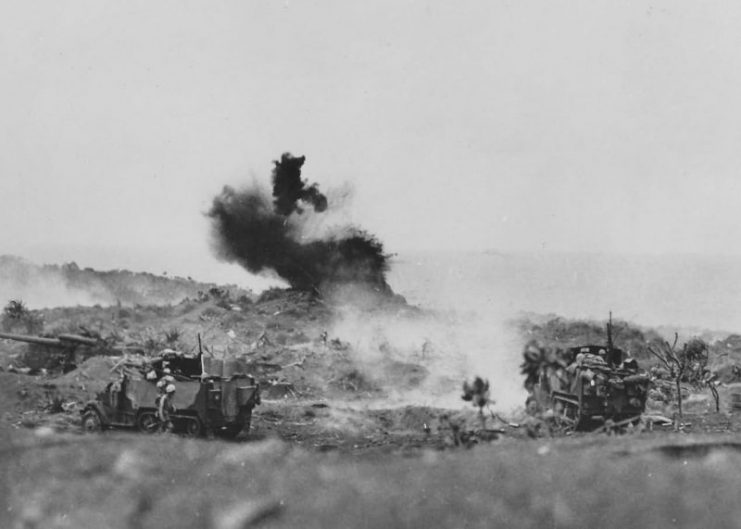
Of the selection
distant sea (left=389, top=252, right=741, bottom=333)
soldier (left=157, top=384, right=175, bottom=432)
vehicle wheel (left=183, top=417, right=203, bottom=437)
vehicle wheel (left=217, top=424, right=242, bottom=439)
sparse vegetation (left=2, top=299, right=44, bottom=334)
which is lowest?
vehicle wheel (left=217, top=424, right=242, bottom=439)

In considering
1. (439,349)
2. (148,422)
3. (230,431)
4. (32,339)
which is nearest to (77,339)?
(32,339)

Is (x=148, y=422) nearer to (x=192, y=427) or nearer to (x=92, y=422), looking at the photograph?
(x=192, y=427)

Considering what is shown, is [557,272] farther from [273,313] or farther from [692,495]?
[692,495]

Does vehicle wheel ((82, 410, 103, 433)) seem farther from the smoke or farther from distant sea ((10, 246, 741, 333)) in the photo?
distant sea ((10, 246, 741, 333))

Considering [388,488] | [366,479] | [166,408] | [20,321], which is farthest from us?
[20,321]

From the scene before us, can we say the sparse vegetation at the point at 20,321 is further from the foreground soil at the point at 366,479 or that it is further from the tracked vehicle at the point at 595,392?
the tracked vehicle at the point at 595,392

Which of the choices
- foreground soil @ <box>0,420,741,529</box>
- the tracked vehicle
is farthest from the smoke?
foreground soil @ <box>0,420,741,529</box>

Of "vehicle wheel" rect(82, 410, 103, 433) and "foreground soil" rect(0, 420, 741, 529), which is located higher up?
"foreground soil" rect(0, 420, 741, 529)

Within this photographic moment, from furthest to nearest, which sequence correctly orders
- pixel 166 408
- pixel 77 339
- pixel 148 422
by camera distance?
pixel 77 339
pixel 148 422
pixel 166 408
